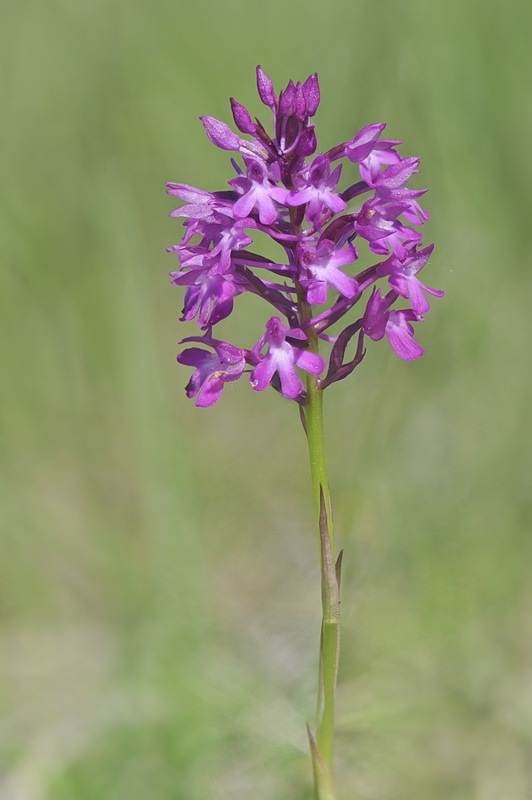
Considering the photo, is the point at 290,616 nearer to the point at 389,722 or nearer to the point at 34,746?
the point at 389,722

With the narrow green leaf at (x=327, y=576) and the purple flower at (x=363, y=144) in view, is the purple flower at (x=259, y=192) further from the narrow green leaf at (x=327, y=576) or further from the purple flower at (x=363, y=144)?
the narrow green leaf at (x=327, y=576)

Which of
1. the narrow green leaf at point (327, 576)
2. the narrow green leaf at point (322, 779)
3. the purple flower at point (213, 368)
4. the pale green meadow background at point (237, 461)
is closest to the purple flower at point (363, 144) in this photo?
the purple flower at point (213, 368)

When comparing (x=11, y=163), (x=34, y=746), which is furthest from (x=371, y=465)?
(x=11, y=163)

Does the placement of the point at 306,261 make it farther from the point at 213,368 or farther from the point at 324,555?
the point at 324,555

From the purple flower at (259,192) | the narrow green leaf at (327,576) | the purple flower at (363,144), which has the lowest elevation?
the narrow green leaf at (327,576)

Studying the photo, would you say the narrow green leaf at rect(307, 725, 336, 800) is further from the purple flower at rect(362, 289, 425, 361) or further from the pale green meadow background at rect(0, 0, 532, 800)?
the purple flower at rect(362, 289, 425, 361)

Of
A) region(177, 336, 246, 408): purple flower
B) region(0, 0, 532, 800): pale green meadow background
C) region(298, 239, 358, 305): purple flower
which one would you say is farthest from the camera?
region(0, 0, 532, 800): pale green meadow background

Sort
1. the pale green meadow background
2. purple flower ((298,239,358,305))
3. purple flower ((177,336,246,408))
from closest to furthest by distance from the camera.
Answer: purple flower ((298,239,358,305))
purple flower ((177,336,246,408))
the pale green meadow background

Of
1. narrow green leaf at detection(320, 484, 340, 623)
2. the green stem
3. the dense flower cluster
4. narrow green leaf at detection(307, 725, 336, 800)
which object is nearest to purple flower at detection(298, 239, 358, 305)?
the dense flower cluster
